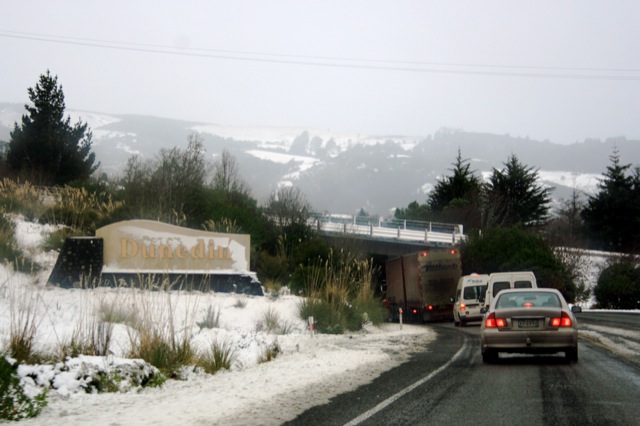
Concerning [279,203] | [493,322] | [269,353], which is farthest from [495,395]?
[279,203]

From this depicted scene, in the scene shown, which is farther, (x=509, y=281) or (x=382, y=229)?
(x=382, y=229)

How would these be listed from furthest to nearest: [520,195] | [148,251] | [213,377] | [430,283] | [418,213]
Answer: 1. [418,213]
2. [520,195]
3. [430,283]
4. [148,251]
5. [213,377]

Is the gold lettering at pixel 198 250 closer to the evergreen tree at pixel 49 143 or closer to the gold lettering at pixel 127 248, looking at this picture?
the gold lettering at pixel 127 248

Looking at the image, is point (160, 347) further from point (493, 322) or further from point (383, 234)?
point (383, 234)

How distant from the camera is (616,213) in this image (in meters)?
82.0

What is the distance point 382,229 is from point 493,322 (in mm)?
52541

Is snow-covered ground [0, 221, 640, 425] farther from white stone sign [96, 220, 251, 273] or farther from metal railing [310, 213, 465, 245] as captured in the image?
metal railing [310, 213, 465, 245]

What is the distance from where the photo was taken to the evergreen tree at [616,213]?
8025cm

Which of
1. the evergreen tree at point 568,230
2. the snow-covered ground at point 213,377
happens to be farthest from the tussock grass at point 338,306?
the evergreen tree at point 568,230

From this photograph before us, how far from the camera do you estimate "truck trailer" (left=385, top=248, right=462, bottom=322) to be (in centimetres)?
3984

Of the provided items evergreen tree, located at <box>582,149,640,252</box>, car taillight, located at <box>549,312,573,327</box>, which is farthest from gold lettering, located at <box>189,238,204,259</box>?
evergreen tree, located at <box>582,149,640,252</box>

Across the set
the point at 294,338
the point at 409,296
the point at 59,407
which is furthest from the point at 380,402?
the point at 409,296

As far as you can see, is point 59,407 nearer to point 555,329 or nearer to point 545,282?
point 555,329

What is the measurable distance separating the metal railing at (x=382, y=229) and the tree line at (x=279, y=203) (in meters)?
2.37
